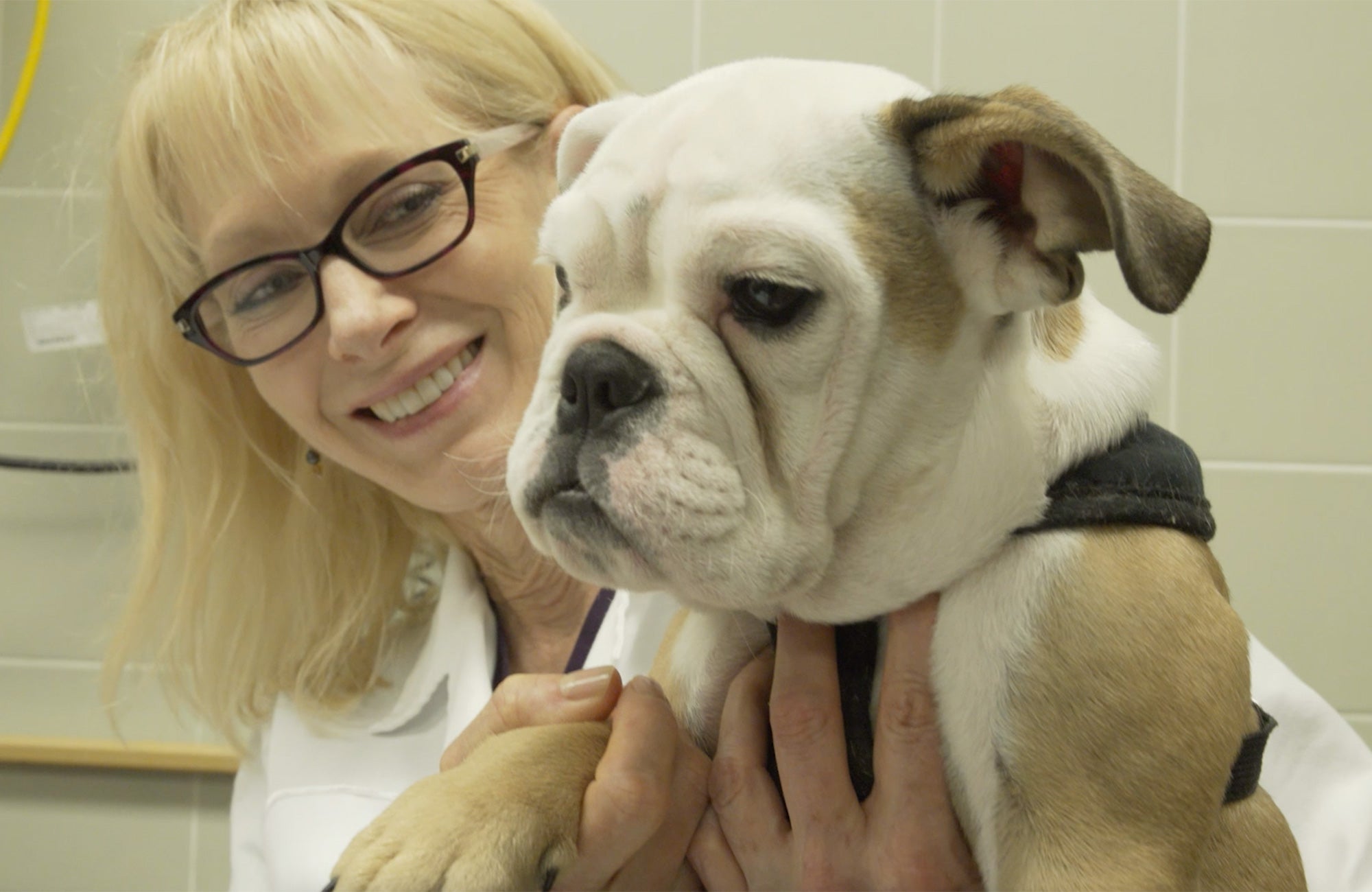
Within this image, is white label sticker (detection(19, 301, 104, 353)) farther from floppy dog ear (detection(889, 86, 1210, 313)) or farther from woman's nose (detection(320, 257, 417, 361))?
floppy dog ear (detection(889, 86, 1210, 313))

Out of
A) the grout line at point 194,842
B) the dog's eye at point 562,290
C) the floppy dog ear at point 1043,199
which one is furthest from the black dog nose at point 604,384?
the grout line at point 194,842

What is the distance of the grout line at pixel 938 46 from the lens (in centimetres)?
179

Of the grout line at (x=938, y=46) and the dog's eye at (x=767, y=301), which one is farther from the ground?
the dog's eye at (x=767, y=301)

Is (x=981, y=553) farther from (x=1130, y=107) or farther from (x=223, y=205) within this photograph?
(x=1130, y=107)

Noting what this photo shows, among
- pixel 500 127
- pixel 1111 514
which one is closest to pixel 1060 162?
pixel 1111 514

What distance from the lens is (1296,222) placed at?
1.78 m

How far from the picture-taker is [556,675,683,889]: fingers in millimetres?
863

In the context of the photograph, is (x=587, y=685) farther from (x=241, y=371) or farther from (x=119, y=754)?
→ (x=119, y=754)

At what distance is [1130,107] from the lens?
5.85 ft

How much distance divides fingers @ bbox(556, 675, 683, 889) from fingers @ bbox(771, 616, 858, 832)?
0.32ft

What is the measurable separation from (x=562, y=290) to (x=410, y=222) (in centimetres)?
43

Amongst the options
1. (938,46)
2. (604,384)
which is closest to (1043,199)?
(604,384)

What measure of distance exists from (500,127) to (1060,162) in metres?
0.82

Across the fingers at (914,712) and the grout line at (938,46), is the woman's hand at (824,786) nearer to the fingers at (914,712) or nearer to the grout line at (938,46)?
the fingers at (914,712)
